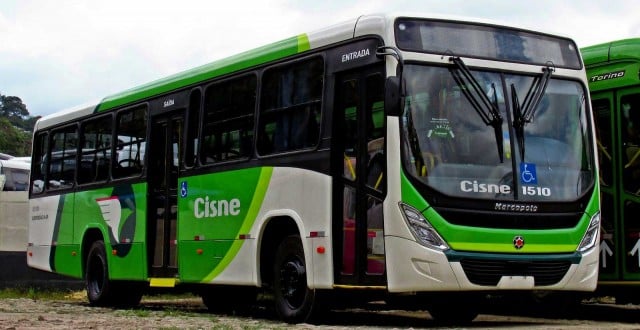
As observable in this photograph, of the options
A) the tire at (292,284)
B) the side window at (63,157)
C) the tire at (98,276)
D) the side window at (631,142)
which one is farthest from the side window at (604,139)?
the side window at (63,157)

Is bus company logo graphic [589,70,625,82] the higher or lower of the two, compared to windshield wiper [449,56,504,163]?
higher

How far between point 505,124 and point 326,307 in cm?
281

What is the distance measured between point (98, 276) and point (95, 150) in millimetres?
2016

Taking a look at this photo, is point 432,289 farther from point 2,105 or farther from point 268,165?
point 2,105

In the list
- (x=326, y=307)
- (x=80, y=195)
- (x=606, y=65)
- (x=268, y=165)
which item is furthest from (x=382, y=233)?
(x=80, y=195)

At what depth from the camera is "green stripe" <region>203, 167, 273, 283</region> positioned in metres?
13.1

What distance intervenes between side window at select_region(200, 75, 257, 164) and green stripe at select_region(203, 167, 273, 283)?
1.56 ft

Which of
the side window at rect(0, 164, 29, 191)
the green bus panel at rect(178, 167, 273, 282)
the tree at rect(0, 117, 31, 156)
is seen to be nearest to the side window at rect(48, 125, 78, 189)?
the green bus panel at rect(178, 167, 273, 282)

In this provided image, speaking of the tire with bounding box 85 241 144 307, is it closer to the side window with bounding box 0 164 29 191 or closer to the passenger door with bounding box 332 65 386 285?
the passenger door with bounding box 332 65 386 285

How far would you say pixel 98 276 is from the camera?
18.1 metres

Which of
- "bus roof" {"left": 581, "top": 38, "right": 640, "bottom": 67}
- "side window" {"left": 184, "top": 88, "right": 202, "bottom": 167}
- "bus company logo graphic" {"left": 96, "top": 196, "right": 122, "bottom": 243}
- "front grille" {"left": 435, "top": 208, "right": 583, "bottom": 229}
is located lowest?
"front grille" {"left": 435, "top": 208, "right": 583, "bottom": 229}

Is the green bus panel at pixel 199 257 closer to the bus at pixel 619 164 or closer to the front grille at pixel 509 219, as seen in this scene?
the front grille at pixel 509 219

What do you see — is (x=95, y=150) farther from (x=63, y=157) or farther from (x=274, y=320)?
(x=274, y=320)

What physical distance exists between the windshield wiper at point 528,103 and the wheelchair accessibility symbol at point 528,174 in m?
0.09
